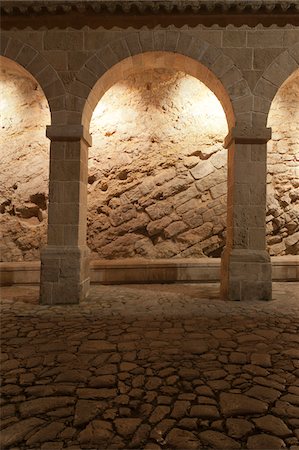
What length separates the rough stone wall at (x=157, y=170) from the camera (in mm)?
7746

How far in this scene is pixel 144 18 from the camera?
17.5ft

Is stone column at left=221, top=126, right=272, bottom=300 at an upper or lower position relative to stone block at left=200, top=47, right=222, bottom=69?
lower

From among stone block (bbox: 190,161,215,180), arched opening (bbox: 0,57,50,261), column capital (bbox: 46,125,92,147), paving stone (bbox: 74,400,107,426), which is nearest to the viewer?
paving stone (bbox: 74,400,107,426)

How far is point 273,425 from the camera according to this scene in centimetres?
197

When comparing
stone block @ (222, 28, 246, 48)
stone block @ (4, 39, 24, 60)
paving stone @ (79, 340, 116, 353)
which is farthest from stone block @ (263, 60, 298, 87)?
paving stone @ (79, 340, 116, 353)

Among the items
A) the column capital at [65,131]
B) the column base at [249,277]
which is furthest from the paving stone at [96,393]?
the column capital at [65,131]

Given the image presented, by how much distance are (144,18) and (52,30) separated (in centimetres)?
167

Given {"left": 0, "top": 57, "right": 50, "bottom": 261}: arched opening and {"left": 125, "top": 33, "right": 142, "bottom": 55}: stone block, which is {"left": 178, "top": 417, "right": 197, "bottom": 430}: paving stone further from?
{"left": 0, "top": 57, "right": 50, "bottom": 261}: arched opening

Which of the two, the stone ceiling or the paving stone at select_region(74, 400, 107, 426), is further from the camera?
the stone ceiling

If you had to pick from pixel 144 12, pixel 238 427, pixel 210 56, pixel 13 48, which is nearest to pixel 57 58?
pixel 13 48

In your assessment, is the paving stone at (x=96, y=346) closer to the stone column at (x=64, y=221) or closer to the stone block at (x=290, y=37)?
the stone column at (x=64, y=221)

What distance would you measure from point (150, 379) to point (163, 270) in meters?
4.62

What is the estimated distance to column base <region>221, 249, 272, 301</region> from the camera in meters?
5.31

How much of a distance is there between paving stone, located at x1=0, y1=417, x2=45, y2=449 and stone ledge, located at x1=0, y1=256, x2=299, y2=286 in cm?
493
